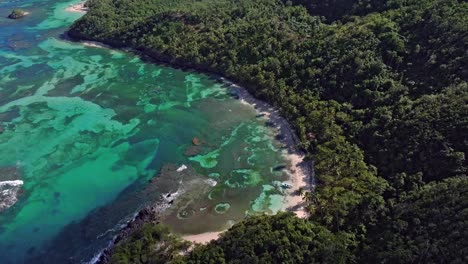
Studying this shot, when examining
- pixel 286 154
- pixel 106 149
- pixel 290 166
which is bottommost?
pixel 106 149

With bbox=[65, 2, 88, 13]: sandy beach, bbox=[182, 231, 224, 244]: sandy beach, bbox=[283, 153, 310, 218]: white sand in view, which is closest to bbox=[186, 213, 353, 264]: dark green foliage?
bbox=[182, 231, 224, 244]: sandy beach

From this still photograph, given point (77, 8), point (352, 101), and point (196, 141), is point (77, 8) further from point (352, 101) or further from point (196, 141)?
point (352, 101)

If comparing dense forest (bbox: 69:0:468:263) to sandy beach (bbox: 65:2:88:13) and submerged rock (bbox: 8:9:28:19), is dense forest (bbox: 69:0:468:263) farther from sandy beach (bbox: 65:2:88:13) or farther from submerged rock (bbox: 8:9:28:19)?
submerged rock (bbox: 8:9:28:19)

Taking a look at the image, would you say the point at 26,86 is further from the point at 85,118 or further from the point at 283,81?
the point at 283,81

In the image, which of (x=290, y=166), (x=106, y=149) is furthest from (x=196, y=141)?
(x=290, y=166)

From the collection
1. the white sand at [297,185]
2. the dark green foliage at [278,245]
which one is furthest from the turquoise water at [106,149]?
the dark green foliage at [278,245]

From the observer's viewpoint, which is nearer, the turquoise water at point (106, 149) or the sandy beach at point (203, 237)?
the sandy beach at point (203, 237)

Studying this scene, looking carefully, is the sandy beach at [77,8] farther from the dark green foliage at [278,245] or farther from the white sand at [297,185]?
the dark green foliage at [278,245]
